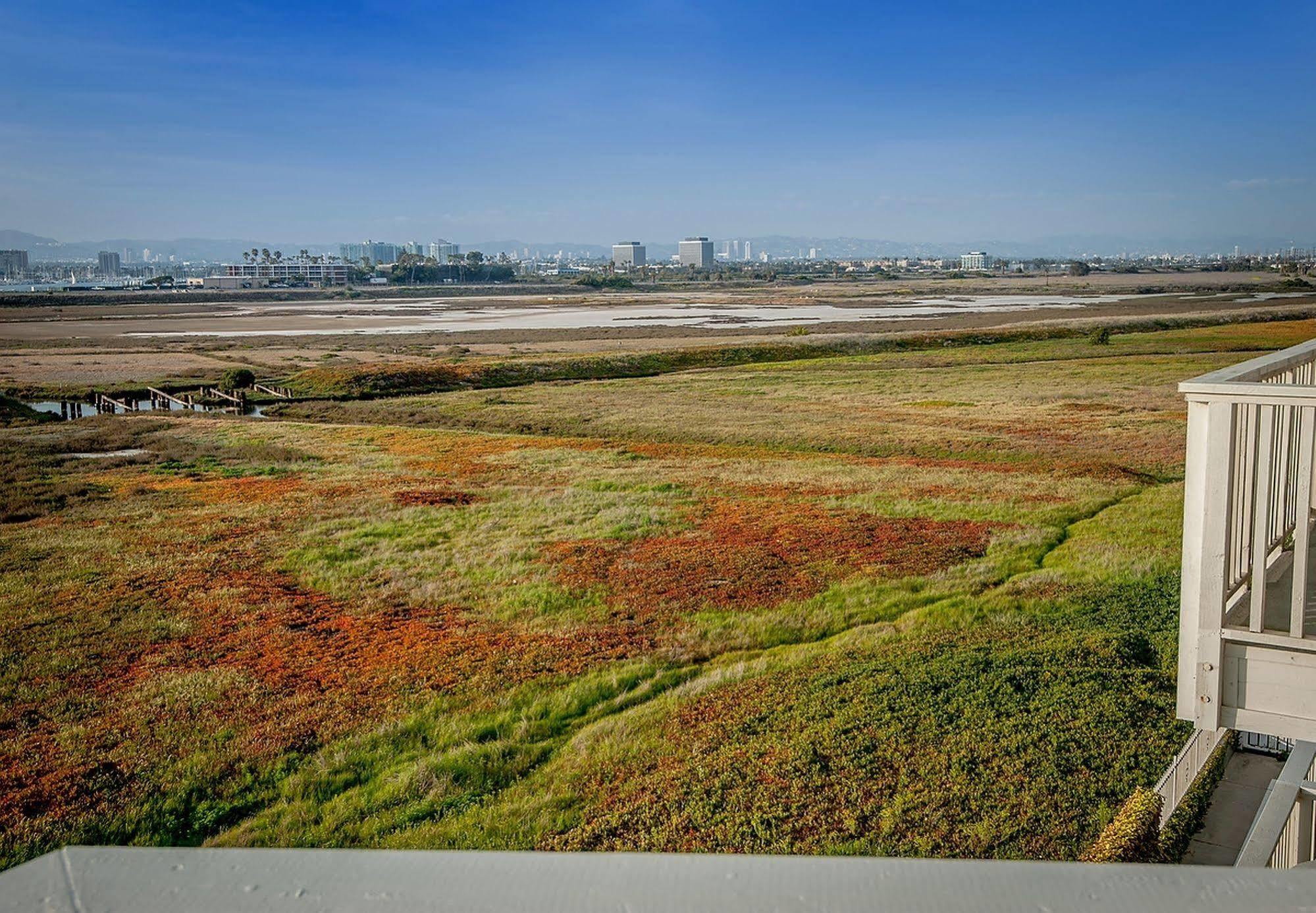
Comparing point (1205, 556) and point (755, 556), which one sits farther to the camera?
point (755, 556)

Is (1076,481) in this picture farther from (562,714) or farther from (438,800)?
(438,800)

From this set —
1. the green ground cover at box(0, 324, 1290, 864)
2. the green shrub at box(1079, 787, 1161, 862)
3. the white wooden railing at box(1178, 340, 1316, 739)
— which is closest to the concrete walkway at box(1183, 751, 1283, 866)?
the green shrub at box(1079, 787, 1161, 862)

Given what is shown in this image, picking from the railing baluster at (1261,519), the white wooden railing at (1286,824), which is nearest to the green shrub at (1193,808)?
the white wooden railing at (1286,824)

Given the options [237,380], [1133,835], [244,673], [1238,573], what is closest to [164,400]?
[237,380]

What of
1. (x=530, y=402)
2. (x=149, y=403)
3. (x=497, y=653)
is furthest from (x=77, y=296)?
(x=497, y=653)

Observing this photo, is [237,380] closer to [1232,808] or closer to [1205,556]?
[1232,808]

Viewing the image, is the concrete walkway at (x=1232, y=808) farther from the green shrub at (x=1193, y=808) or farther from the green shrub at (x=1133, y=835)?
the green shrub at (x=1133, y=835)

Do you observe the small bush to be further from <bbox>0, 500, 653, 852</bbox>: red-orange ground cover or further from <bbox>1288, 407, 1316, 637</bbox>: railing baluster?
Answer: <bbox>1288, 407, 1316, 637</bbox>: railing baluster

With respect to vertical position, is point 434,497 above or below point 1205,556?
below
